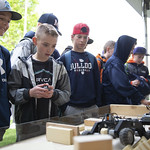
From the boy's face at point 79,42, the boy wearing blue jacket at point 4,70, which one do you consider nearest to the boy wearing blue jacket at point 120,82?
the boy's face at point 79,42

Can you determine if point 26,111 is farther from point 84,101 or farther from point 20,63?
point 84,101

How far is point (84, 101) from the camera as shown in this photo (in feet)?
5.35

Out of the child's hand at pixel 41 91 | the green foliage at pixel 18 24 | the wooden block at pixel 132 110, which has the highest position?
the green foliage at pixel 18 24

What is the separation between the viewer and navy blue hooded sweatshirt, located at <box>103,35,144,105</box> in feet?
5.57

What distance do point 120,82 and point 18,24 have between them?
12.7 feet

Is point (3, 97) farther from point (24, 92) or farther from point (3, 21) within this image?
point (3, 21)

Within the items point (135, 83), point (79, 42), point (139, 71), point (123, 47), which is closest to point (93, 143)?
point (79, 42)

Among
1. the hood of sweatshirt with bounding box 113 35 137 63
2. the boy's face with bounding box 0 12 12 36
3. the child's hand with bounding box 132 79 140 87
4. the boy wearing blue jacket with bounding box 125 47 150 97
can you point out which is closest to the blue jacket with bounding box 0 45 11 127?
the boy's face with bounding box 0 12 12 36

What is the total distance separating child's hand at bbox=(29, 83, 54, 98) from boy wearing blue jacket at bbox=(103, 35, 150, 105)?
0.72 meters

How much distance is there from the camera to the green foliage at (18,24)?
4668 millimetres

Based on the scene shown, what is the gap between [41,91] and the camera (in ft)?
3.75

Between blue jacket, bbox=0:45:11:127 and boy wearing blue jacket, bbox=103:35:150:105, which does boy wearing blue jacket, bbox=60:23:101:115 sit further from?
blue jacket, bbox=0:45:11:127

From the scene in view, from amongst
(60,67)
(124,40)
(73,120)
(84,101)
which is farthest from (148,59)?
(73,120)

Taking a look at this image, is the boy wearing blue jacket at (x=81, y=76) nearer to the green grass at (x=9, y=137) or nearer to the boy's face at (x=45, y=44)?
the boy's face at (x=45, y=44)
